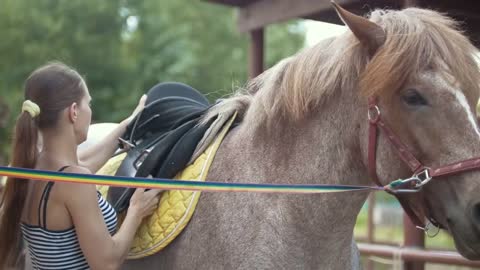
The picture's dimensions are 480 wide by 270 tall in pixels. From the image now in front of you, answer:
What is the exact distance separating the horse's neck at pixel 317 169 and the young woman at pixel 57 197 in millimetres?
552

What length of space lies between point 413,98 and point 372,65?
176 mm

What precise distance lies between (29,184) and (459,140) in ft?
5.03

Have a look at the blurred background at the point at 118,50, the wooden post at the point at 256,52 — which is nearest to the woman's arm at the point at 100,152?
the wooden post at the point at 256,52

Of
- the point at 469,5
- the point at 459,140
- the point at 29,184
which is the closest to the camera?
the point at 459,140

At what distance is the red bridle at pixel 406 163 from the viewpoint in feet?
5.73

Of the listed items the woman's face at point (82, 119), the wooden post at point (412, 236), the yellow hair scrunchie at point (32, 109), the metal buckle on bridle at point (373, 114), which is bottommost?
the wooden post at point (412, 236)

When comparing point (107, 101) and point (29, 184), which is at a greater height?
point (29, 184)

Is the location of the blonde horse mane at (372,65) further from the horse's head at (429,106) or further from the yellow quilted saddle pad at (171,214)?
the yellow quilted saddle pad at (171,214)

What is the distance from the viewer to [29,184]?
2.17 metres

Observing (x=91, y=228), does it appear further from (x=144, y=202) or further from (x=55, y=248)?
(x=144, y=202)

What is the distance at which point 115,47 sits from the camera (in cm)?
1959

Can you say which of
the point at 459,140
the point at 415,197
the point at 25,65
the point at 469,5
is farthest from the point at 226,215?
the point at 25,65

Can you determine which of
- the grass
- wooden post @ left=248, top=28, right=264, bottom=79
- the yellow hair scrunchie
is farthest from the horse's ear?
the grass

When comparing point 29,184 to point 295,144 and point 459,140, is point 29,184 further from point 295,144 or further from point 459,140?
point 459,140
